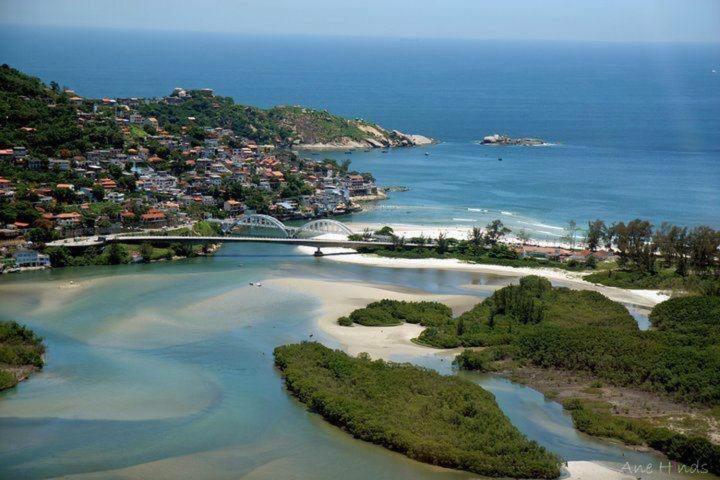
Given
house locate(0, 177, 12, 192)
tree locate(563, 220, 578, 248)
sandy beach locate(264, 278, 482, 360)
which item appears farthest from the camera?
tree locate(563, 220, 578, 248)

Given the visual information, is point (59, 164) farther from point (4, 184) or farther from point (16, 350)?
point (16, 350)

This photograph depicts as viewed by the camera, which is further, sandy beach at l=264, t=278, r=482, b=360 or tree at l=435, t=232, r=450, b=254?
tree at l=435, t=232, r=450, b=254

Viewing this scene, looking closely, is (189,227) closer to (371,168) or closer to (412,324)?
(412,324)

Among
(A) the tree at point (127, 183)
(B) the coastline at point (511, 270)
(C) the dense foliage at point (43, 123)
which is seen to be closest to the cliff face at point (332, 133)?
(C) the dense foliage at point (43, 123)

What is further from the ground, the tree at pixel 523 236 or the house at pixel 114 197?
the house at pixel 114 197

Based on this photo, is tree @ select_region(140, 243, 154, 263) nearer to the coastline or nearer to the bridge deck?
the bridge deck

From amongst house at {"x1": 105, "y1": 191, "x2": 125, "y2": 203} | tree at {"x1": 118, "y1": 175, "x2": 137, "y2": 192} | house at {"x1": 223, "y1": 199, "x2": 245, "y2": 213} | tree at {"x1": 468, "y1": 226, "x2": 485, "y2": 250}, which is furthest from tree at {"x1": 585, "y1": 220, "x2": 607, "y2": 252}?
tree at {"x1": 118, "y1": 175, "x2": 137, "y2": 192}

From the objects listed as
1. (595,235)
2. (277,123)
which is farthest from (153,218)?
(277,123)

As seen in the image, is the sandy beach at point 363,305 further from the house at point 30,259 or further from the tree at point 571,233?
the tree at point 571,233
